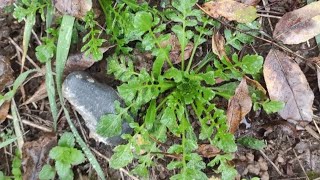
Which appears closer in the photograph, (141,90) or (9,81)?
(141,90)

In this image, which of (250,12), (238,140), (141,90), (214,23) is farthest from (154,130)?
(250,12)

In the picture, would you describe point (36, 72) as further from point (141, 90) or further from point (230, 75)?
point (230, 75)

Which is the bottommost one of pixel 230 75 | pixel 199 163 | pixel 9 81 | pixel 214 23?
pixel 199 163

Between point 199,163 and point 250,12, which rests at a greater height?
point 250,12

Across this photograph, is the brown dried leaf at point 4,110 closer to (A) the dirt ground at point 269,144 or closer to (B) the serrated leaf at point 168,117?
(A) the dirt ground at point 269,144

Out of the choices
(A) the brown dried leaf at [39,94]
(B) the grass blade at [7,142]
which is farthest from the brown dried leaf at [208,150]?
(B) the grass blade at [7,142]
